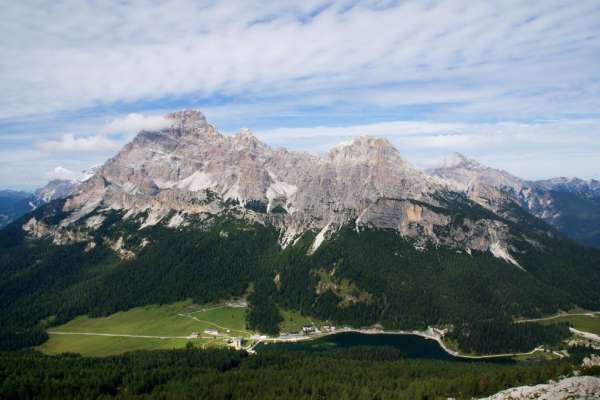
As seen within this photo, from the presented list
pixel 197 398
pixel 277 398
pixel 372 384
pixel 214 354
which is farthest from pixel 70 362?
pixel 372 384

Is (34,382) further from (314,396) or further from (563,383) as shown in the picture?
(563,383)

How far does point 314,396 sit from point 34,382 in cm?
7832

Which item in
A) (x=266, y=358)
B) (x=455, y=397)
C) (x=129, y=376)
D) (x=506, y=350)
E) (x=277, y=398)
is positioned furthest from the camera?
(x=506, y=350)

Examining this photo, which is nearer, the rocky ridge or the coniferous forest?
the rocky ridge

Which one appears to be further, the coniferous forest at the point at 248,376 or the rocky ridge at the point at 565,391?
the coniferous forest at the point at 248,376

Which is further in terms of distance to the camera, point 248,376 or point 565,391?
point 248,376

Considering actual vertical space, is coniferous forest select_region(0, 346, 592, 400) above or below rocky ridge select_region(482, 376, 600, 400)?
below

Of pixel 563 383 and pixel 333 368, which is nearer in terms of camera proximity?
pixel 563 383

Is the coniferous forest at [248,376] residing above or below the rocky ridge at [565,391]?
below

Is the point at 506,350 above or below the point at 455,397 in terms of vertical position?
below

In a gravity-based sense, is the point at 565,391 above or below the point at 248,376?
above

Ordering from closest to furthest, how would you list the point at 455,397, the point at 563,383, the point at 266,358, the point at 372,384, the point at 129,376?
the point at 563,383, the point at 455,397, the point at 372,384, the point at 129,376, the point at 266,358

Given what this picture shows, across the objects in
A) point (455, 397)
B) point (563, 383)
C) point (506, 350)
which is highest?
point (563, 383)

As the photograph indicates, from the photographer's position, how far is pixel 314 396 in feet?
416
